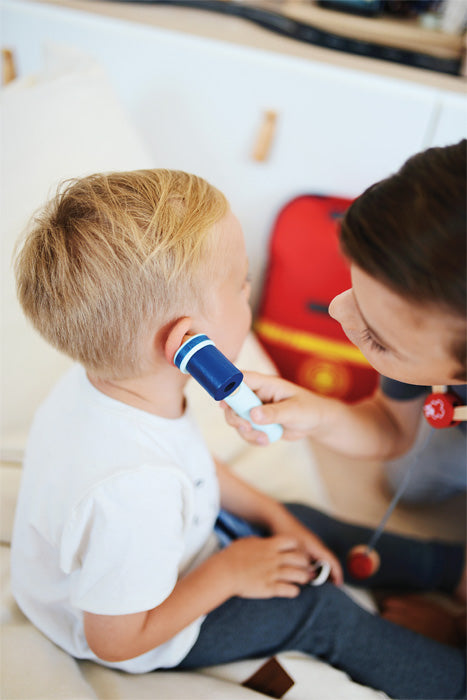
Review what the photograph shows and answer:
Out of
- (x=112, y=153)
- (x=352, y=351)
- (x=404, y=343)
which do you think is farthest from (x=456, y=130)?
(x=404, y=343)

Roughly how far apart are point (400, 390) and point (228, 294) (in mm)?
372

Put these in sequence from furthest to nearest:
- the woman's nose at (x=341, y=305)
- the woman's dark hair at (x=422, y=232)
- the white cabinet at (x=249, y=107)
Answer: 1. the white cabinet at (x=249, y=107)
2. the woman's nose at (x=341, y=305)
3. the woman's dark hair at (x=422, y=232)

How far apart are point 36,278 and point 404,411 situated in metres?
0.62

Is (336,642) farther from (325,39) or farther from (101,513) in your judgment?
(325,39)

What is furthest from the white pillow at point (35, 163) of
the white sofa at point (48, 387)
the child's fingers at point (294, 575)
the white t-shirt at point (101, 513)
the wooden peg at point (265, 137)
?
the child's fingers at point (294, 575)

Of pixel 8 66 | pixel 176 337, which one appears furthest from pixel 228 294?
pixel 8 66

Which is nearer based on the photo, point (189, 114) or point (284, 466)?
point (284, 466)

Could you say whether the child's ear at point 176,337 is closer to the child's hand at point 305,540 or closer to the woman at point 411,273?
the woman at point 411,273

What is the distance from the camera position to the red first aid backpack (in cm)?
119

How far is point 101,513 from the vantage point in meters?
0.52

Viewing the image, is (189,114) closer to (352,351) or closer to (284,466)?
(352,351)

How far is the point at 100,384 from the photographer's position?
1.96ft

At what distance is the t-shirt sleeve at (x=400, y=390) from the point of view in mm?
791

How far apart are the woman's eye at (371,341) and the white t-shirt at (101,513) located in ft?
0.80
